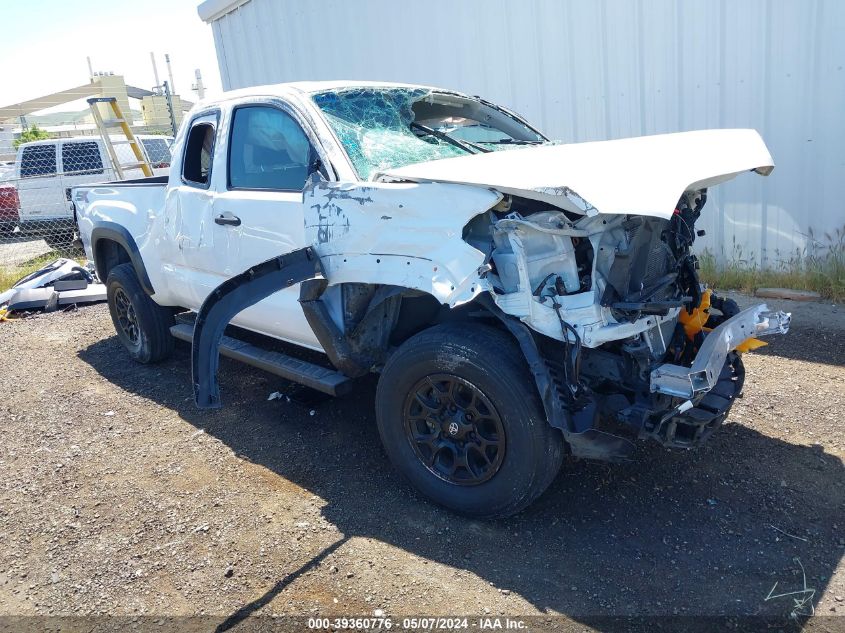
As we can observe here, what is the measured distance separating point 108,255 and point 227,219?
2.44m

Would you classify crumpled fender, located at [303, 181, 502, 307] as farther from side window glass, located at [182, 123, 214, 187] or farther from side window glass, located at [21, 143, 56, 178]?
side window glass, located at [21, 143, 56, 178]

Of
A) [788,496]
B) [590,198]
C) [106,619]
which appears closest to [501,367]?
[590,198]

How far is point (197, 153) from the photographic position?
479 centimetres

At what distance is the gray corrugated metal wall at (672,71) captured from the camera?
5.77 m

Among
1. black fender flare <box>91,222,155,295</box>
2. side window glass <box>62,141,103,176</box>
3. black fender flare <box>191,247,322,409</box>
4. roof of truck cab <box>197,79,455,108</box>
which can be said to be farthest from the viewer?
side window glass <box>62,141,103,176</box>

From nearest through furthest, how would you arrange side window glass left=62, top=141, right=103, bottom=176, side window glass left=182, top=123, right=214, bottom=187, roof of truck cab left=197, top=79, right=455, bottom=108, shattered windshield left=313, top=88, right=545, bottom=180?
shattered windshield left=313, top=88, right=545, bottom=180, roof of truck cab left=197, top=79, right=455, bottom=108, side window glass left=182, top=123, right=214, bottom=187, side window glass left=62, top=141, right=103, bottom=176

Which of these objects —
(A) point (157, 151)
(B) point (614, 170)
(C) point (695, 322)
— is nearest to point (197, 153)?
(B) point (614, 170)

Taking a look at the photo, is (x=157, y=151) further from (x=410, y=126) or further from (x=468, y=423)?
(x=468, y=423)

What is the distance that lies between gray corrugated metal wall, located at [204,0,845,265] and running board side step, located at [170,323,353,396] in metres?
4.28

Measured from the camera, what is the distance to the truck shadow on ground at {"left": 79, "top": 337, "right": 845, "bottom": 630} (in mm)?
2746

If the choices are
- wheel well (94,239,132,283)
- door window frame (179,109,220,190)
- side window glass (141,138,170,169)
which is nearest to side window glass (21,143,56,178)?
side window glass (141,138,170,169)

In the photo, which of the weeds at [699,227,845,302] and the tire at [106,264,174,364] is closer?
the tire at [106,264,174,364]

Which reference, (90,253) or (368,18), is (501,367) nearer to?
(90,253)

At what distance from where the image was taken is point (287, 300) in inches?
160
